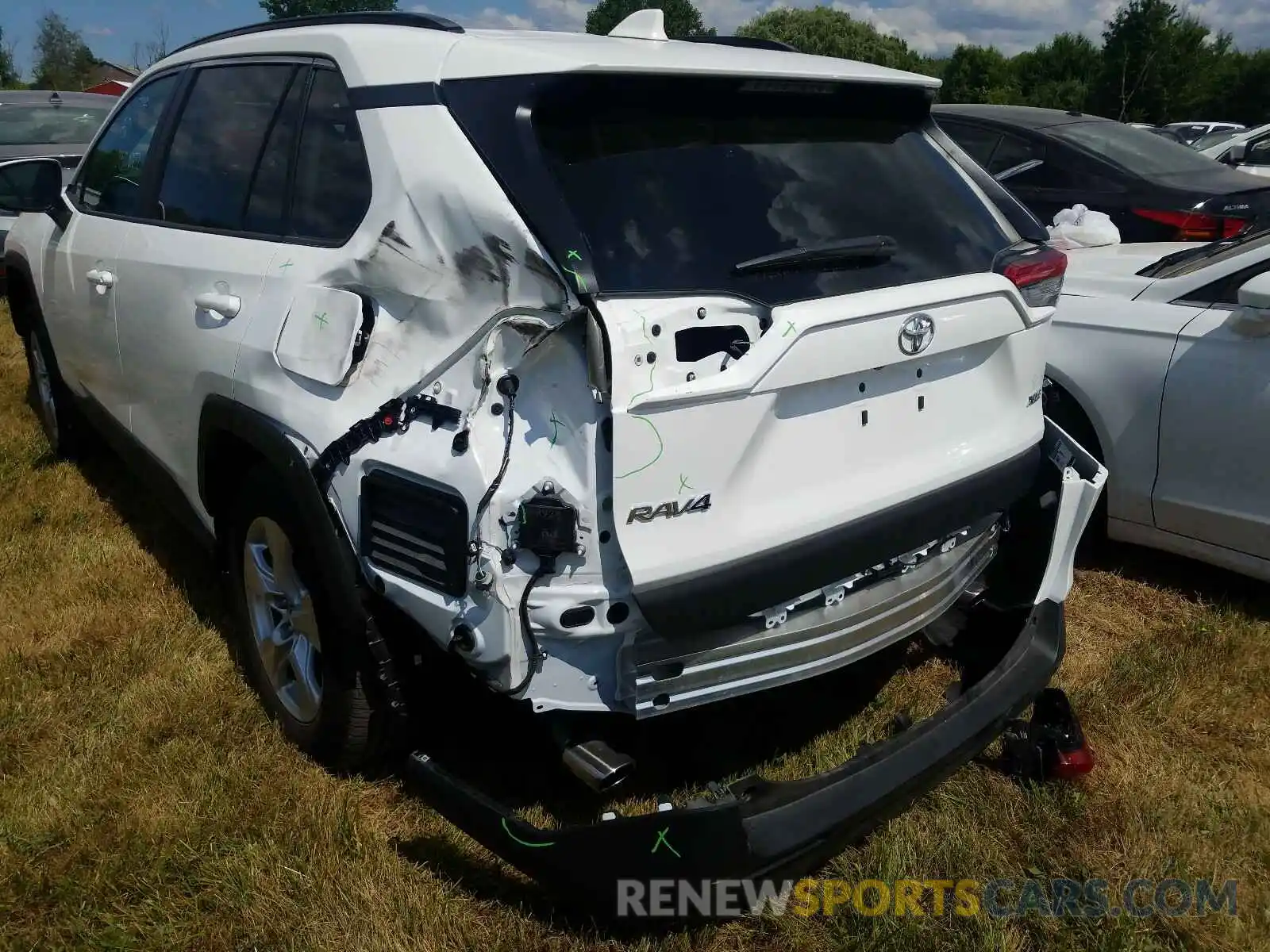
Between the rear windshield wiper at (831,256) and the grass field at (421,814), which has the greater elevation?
the rear windshield wiper at (831,256)

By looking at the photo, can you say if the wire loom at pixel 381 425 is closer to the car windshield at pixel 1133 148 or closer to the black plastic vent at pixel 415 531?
the black plastic vent at pixel 415 531

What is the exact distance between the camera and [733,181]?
2.21 m

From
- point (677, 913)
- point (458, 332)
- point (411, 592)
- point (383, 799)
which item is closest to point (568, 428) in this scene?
point (458, 332)

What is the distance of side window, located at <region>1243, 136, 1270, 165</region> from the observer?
12.7m

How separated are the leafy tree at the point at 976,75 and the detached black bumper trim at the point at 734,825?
60312 mm

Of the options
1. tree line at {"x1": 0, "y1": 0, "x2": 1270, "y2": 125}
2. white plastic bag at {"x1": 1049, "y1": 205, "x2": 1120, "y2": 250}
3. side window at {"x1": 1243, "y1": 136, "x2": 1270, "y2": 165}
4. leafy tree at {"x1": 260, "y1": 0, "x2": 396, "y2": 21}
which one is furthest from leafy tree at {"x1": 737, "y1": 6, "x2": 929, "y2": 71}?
white plastic bag at {"x1": 1049, "y1": 205, "x2": 1120, "y2": 250}

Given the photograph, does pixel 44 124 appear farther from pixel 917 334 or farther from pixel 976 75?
pixel 976 75

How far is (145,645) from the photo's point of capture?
3.42 m

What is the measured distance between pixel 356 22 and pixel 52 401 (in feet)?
10.9

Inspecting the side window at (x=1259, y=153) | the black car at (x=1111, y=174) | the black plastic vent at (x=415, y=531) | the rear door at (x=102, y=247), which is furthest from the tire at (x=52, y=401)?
the side window at (x=1259, y=153)

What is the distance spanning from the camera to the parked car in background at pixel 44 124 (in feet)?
29.6

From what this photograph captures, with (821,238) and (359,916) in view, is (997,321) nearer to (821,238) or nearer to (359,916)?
(821,238)

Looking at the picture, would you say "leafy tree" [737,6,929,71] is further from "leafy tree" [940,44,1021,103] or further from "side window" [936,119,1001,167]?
"side window" [936,119,1001,167]

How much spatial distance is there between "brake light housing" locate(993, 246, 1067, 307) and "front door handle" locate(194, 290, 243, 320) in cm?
198
